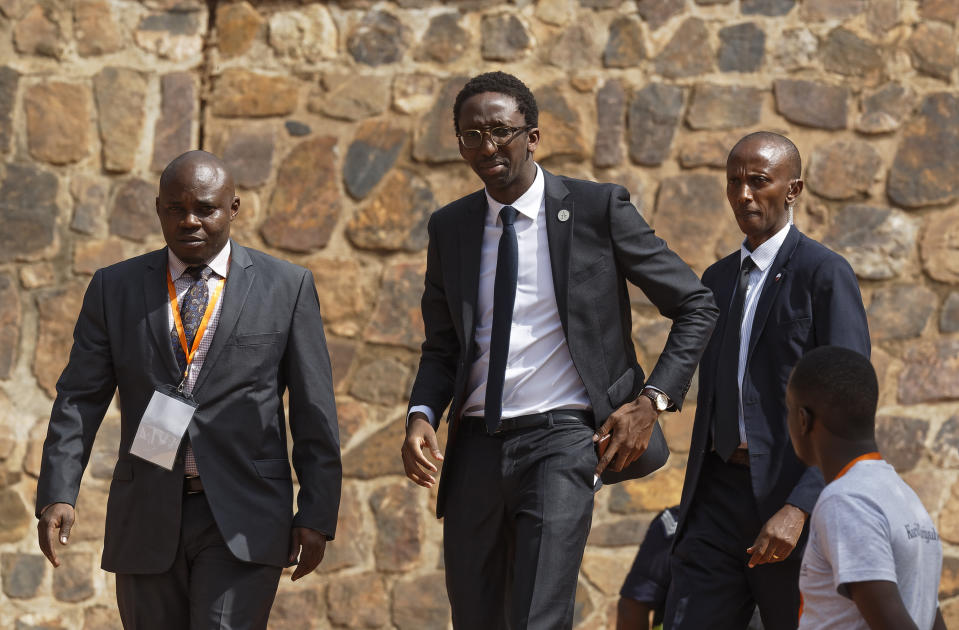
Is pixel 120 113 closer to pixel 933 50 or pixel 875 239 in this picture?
pixel 875 239

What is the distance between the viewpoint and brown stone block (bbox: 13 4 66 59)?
574 centimetres

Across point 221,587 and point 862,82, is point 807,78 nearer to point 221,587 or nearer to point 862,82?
point 862,82

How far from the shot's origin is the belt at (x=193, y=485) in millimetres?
3541

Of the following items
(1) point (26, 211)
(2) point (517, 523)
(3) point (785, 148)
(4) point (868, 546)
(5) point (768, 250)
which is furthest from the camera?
(1) point (26, 211)

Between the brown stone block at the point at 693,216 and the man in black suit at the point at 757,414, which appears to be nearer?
the man in black suit at the point at 757,414

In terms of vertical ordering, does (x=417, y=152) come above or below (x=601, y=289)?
above

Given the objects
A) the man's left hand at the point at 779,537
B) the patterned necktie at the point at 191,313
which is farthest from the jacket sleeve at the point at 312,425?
the man's left hand at the point at 779,537

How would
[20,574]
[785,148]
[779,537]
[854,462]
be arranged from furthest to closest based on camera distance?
1. [20,574]
2. [785,148]
3. [779,537]
4. [854,462]

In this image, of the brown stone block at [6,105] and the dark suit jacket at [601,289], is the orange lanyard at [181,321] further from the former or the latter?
the brown stone block at [6,105]

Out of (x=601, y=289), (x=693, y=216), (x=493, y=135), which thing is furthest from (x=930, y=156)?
(x=493, y=135)

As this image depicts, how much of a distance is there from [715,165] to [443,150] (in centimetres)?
123

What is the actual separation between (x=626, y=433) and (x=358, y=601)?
256 centimetres

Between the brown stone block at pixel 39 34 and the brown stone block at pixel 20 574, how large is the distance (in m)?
2.25

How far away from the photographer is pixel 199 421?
353 centimetres
